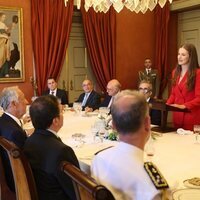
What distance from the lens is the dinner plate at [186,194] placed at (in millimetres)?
1606

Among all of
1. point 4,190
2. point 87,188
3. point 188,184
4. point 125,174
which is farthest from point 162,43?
point 87,188

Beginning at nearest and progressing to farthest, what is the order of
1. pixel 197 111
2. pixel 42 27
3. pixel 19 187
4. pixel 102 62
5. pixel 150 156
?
1. pixel 19 187
2. pixel 150 156
3. pixel 197 111
4. pixel 42 27
5. pixel 102 62

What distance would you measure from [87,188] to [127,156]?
0.32 m

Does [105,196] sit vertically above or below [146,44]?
below

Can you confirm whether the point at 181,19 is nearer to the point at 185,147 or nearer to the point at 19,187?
the point at 185,147

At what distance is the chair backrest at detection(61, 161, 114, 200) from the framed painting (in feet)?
15.9

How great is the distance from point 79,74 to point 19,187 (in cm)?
514

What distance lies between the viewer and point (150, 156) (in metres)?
2.34

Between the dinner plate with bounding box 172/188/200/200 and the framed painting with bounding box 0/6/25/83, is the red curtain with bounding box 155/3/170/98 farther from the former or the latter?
the dinner plate with bounding box 172/188/200/200

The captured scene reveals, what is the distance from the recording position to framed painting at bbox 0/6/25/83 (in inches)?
231

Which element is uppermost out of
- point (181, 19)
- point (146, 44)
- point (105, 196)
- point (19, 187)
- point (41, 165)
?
point (181, 19)

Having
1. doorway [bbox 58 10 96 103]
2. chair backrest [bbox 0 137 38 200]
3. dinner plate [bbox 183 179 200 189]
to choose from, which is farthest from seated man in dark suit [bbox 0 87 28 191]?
doorway [bbox 58 10 96 103]

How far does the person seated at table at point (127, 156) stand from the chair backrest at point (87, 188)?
0.56 feet

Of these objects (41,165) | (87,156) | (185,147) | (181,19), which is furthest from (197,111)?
(181,19)
